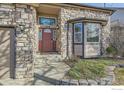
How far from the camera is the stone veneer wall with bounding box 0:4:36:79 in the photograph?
724 centimetres

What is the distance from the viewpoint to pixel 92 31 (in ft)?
40.5

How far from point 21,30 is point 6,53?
984mm

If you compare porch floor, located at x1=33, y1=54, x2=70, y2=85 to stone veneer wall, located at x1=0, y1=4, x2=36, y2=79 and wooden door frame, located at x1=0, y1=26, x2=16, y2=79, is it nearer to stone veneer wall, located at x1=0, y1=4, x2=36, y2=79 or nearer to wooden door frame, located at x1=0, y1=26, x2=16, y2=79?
stone veneer wall, located at x1=0, y1=4, x2=36, y2=79

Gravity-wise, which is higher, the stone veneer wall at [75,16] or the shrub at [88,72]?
the stone veneer wall at [75,16]

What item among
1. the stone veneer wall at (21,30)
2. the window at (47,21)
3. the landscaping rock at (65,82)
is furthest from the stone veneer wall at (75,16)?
the landscaping rock at (65,82)

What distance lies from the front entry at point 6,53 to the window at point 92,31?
587 cm

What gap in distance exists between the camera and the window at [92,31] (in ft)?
39.9

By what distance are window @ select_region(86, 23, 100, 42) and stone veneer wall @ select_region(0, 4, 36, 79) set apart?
5187 millimetres

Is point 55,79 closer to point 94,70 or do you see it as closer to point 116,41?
point 94,70

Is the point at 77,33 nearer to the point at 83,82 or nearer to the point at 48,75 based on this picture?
the point at 48,75

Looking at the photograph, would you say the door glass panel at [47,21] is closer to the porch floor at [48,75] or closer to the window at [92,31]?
the window at [92,31]

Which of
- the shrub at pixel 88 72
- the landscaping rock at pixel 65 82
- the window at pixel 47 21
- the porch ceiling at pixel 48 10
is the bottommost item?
the landscaping rock at pixel 65 82

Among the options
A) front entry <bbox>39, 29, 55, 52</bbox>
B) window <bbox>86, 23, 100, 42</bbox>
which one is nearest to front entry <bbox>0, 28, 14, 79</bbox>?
front entry <bbox>39, 29, 55, 52</bbox>
